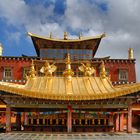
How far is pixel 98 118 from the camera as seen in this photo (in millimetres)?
13406

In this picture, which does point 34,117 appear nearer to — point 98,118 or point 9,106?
point 9,106

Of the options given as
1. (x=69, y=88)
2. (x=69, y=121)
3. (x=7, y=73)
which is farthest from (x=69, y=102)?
(x=7, y=73)

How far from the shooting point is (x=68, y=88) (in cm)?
1320

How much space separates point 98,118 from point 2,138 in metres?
4.96

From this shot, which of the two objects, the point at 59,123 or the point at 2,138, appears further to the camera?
the point at 59,123

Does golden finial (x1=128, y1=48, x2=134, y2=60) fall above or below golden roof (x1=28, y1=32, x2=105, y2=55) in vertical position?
below

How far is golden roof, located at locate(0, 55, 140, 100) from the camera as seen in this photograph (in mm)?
11922

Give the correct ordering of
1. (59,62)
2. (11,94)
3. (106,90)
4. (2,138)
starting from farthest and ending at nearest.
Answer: (59,62)
(106,90)
(11,94)
(2,138)

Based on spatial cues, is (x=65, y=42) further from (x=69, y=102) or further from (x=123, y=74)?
(x=69, y=102)

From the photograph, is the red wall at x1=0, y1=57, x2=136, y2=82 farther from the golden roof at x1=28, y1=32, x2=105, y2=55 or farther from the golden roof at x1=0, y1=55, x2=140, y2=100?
the golden roof at x1=0, y1=55, x2=140, y2=100

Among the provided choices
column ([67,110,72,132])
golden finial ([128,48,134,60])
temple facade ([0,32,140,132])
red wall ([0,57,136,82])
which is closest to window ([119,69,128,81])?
red wall ([0,57,136,82])

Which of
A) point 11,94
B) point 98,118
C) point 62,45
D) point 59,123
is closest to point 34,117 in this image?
point 59,123

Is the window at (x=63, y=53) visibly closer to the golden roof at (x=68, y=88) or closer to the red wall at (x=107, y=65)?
the red wall at (x=107, y=65)

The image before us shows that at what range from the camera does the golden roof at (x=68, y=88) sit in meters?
11.9
